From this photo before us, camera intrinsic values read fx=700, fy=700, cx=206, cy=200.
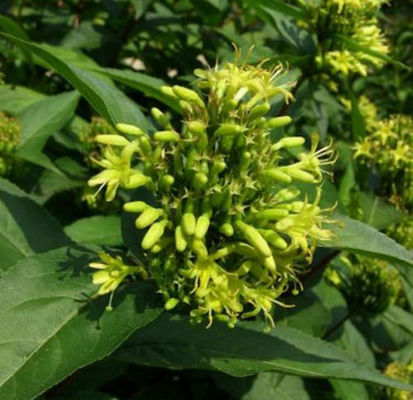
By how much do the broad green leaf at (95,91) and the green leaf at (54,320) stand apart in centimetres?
37

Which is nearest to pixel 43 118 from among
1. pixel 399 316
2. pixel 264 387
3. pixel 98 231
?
pixel 98 231

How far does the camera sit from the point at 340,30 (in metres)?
2.66

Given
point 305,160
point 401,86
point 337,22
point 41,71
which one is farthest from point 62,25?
point 401,86

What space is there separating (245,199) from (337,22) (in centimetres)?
129

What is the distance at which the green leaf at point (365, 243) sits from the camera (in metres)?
1.58

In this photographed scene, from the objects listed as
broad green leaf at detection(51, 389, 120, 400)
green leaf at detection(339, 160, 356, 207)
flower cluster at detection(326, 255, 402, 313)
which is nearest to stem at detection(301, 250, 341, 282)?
flower cluster at detection(326, 255, 402, 313)

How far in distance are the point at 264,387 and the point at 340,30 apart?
53.2 inches

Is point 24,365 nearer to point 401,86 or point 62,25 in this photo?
point 62,25

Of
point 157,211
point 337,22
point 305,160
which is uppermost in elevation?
point 337,22

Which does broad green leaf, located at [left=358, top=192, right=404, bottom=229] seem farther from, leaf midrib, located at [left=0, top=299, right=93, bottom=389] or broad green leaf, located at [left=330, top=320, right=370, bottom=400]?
leaf midrib, located at [left=0, top=299, right=93, bottom=389]

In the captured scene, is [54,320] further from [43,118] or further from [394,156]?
[394,156]

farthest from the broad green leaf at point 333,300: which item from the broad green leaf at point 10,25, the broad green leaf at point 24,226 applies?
the broad green leaf at point 10,25

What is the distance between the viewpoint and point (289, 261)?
1.67 m

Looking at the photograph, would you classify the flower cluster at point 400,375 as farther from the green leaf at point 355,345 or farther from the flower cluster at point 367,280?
the flower cluster at point 367,280
